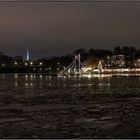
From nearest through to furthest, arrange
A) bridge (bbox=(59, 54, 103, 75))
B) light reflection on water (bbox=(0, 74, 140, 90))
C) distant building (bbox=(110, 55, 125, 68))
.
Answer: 1. light reflection on water (bbox=(0, 74, 140, 90))
2. bridge (bbox=(59, 54, 103, 75))
3. distant building (bbox=(110, 55, 125, 68))

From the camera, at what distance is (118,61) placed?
144 m

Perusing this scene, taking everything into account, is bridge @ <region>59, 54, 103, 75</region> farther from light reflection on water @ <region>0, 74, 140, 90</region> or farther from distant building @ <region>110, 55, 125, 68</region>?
light reflection on water @ <region>0, 74, 140, 90</region>

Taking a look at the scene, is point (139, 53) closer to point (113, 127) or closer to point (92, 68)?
point (92, 68)

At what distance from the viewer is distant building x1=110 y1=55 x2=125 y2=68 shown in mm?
140975

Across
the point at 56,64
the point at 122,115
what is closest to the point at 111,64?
the point at 56,64

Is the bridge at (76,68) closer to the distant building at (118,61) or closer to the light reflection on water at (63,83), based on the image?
the distant building at (118,61)

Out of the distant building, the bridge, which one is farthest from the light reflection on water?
the distant building

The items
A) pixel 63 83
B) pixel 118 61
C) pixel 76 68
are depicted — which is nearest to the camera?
pixel 63 83

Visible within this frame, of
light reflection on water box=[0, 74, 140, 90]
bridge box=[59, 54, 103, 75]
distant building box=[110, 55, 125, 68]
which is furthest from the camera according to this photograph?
distant building box=[110, 55, 125, 68]

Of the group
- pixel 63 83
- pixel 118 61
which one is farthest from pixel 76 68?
pixel 63 83

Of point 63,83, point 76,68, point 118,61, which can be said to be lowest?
point 63,83

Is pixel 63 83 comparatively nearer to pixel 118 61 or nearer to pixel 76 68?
pixel 76 68

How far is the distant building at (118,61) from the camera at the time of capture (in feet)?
463

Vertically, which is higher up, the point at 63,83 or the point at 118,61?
the point at 118,61
